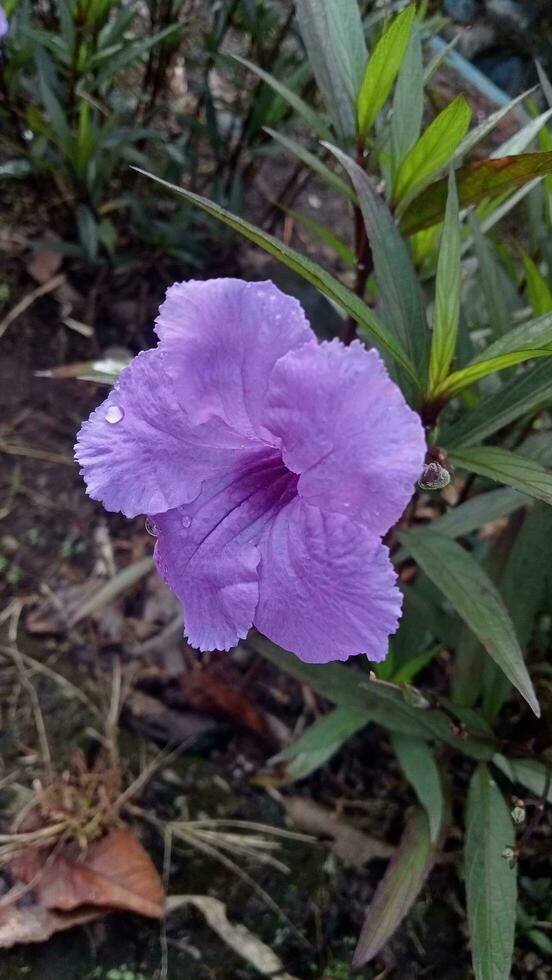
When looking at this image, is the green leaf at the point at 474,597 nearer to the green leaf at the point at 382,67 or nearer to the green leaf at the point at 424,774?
the green leaf at the point at 424,774

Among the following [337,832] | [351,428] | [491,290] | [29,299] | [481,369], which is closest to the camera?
[351,428]

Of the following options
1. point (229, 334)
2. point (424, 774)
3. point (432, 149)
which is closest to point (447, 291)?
point (432, 149)

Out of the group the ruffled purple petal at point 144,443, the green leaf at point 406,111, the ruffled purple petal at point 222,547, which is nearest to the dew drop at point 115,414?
the ruffled purple petal at point 144,443

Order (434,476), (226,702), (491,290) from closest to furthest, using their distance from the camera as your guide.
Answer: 1. (434,476)
2. (491,290)
3. (226,702)

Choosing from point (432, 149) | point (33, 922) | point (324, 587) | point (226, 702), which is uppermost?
point (432, 149)

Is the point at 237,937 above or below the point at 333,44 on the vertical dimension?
below

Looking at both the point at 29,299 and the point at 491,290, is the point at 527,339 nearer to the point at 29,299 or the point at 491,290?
the point at 491,290

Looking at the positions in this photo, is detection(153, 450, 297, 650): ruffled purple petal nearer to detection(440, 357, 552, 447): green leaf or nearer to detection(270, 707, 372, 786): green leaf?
detection(440, 357, 552, 447): green leaf
